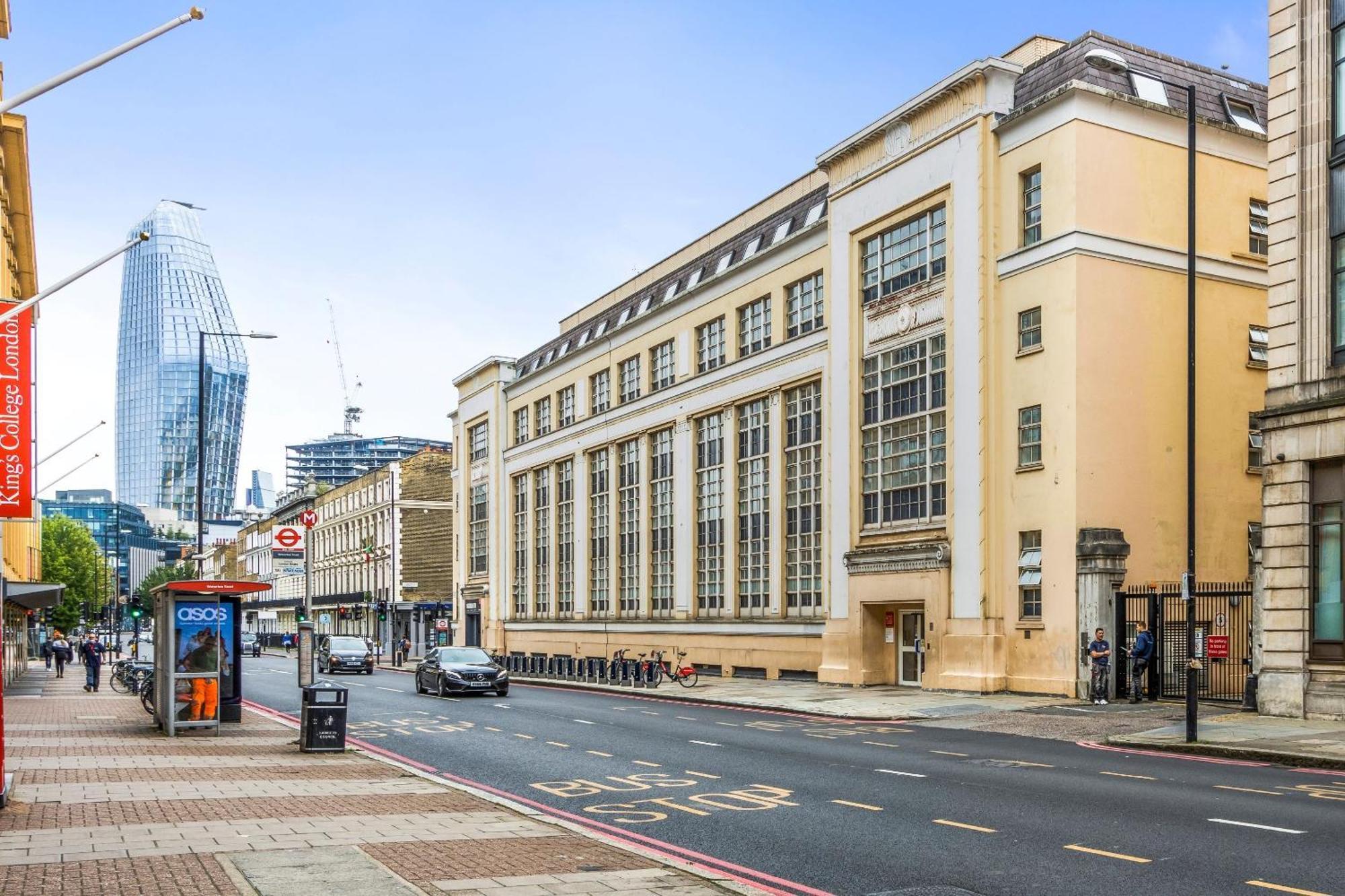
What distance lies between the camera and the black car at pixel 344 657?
53062 mm

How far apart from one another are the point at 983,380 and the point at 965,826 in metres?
21.6

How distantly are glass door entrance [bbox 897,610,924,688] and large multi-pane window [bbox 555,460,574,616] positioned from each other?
1062 inches

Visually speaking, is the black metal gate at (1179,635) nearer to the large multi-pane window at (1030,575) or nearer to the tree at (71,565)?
the large multi-pane window at (1030,575)

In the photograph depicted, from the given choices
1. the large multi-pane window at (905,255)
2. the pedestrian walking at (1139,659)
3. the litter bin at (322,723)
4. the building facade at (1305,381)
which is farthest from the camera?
the large multi-pane window at (905,255)

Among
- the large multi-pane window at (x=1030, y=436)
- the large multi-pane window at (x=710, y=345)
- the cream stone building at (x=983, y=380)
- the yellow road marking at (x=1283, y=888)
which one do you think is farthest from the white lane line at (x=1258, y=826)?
the large multi-pane window at (x=710, y=345)

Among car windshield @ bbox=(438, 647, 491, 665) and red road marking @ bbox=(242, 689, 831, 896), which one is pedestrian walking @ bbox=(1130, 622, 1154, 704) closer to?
red road marking @ bbox=(242, 689, 831, 896)

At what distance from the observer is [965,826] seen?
12344 millimetres

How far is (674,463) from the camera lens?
50.7 metres

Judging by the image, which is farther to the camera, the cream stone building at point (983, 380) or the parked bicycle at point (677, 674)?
the parked bicycle at point (677, 674)

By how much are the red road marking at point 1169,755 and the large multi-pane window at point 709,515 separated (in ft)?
86.1

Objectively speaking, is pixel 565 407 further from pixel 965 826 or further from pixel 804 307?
pixel 965 826

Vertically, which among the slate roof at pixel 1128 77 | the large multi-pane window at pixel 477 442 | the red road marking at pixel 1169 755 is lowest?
the red road marking at pixel 1169 755

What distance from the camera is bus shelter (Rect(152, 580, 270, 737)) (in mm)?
21875

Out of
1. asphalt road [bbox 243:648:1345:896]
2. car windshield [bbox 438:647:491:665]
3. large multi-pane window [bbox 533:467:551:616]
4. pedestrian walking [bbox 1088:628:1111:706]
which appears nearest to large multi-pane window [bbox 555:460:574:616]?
large multi-pane window [bbox 533:467:551:616]
